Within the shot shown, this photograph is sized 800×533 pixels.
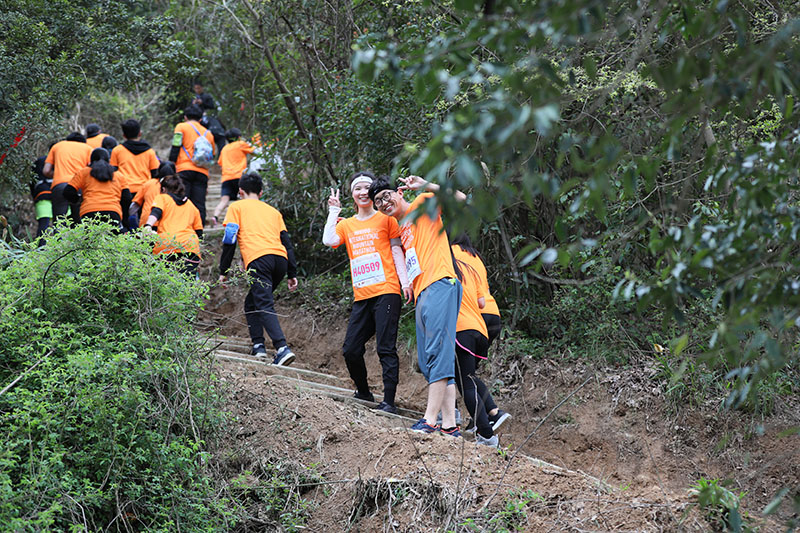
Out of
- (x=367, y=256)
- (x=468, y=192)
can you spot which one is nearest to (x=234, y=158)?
(x=468, y=192)

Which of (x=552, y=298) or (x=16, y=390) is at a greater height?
(x=16, y=390)

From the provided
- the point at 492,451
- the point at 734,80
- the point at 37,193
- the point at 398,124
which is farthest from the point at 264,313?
the point at 734,80

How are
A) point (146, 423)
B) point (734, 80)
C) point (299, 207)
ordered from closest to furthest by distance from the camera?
point (734, 80)
point (146, 423)
point (299, 207)

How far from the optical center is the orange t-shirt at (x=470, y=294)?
593 centimetres

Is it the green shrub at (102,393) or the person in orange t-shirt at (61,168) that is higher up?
the person in orange t-shirt at (61,168)

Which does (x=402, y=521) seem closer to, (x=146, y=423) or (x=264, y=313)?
(x=146, y=423)

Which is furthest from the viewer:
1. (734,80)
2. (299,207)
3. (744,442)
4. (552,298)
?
(299,207)

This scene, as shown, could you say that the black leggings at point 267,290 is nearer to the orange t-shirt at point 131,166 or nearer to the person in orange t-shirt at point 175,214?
the person in orange t-shirt at point 175,214

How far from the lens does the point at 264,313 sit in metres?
7.64

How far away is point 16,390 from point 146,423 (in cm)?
82

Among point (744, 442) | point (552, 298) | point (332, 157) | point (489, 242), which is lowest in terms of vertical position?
point (744, 442)

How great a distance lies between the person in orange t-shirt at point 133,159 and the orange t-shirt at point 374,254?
408cm

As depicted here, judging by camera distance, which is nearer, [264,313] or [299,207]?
[264,313]

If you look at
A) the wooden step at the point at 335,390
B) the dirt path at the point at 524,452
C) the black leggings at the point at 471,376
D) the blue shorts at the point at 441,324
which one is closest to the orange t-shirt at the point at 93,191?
the dirt path at the point at 524,452
